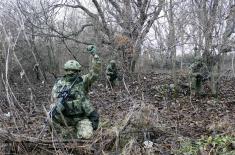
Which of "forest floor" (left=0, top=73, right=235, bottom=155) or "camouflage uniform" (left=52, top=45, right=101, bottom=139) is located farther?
"camouflage uniform" (left=52, top=45, right=101, bottom=139)

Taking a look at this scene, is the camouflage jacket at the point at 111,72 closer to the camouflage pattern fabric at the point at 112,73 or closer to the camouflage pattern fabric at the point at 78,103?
the camouflage pattern fabric at the point at 112,73

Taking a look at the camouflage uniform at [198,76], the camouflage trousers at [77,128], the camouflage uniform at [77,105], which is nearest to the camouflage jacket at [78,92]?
the camouflage uniform at [77,105]

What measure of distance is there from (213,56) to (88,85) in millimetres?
7426

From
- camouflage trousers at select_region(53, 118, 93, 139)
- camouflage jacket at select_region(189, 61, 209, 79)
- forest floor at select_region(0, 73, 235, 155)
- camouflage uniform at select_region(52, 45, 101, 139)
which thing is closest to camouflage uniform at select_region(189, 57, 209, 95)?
camouflage jacket at select_region(189, 61, 209, 79)

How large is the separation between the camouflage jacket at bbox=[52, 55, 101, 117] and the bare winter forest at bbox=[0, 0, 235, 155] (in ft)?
1.23

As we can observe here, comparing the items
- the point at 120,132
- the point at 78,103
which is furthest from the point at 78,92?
the point at 120,132

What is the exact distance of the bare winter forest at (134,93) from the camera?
196 inches

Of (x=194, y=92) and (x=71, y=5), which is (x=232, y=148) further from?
(x=71, y=5)

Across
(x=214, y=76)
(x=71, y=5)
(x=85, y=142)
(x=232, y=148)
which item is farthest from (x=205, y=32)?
(x=71, y=5)

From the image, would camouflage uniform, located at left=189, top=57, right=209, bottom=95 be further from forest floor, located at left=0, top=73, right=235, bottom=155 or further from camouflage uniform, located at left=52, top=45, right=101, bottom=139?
camouflage uniform, located at left=52, top=45, right=101, bottom=139

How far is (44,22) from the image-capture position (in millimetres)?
18969

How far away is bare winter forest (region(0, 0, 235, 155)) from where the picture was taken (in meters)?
4.97

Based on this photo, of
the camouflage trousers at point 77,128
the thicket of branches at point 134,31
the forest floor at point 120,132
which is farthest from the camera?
the thicket of branches at point 134,31

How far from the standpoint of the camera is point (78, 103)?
587cm
